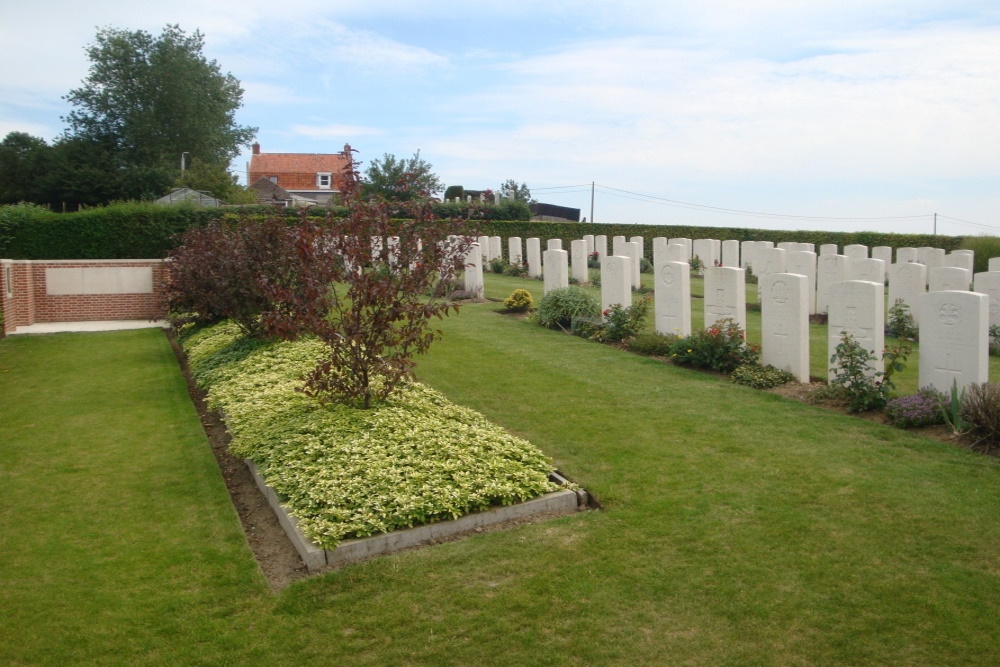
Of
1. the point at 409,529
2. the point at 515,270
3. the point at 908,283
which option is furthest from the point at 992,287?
the point at 515,270

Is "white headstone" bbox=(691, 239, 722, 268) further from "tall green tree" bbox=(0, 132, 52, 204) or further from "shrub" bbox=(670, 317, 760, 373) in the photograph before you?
"tall green tree" bbox=(0, 132, 52, 204)

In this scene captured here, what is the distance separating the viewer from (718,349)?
9.98 metres

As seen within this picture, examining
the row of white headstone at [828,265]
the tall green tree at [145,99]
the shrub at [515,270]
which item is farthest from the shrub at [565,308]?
the tall green tree at [145,99]

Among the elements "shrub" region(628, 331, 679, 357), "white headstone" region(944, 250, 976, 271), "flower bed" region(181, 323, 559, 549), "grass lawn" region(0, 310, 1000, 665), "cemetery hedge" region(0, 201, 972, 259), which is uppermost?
"cemetery hedge" region(0, 201, 972, 259)

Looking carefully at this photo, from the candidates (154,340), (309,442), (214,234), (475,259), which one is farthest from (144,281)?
(309,442)

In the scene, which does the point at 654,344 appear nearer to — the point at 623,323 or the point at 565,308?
the point at 623,323

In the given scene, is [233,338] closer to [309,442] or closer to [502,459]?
[309,442]

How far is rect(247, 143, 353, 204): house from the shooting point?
6022cm

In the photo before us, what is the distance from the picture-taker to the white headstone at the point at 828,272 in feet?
47.6

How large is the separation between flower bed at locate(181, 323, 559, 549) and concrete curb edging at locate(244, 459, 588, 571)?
0.20 feet

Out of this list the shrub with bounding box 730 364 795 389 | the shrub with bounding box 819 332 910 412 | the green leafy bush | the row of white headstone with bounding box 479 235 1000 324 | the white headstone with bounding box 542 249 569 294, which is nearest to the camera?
the shrub with bounding box 819 332 910 412

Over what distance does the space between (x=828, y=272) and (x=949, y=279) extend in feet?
8.01

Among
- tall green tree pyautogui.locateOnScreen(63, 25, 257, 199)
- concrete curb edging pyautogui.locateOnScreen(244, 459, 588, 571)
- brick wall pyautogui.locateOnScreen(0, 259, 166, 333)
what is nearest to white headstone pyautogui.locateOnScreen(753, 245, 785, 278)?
concrete curb edging pyautogui.locateOnScreen(244, 459, 588, 571)

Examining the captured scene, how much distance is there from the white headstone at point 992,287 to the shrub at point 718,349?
458cm
